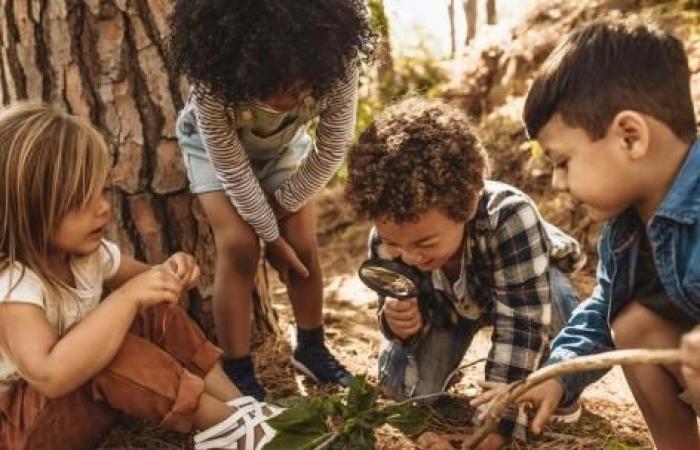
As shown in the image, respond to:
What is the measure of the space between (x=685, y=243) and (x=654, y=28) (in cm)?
47

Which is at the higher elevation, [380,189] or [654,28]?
[654,28]

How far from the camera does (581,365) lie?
1.46 m

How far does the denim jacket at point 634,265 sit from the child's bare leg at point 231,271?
946 millimetres

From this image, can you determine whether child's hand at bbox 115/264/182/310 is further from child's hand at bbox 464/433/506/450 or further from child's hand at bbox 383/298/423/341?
child's hand at bbox 464/433/506/450

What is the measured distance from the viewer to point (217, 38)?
2.17m

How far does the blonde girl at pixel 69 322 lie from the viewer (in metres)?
1.97

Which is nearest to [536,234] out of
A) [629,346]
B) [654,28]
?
[629,346]

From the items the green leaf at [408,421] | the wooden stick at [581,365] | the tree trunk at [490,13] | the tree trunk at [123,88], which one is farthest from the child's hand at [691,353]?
the tree trunk at [490,13]

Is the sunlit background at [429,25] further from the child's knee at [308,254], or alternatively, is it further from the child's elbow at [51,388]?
the child's elbow at [51,388]

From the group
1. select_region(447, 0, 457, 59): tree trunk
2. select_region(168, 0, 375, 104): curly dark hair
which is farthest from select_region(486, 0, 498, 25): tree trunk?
select_region(168, 0, 375, 104): curly dark hair

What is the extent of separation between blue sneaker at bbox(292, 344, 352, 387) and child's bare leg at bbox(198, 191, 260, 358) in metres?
0.27

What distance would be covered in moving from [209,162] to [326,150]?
1.16 ft

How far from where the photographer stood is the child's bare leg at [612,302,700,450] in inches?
75.9

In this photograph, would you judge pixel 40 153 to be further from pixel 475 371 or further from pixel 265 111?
pixel 475 371
